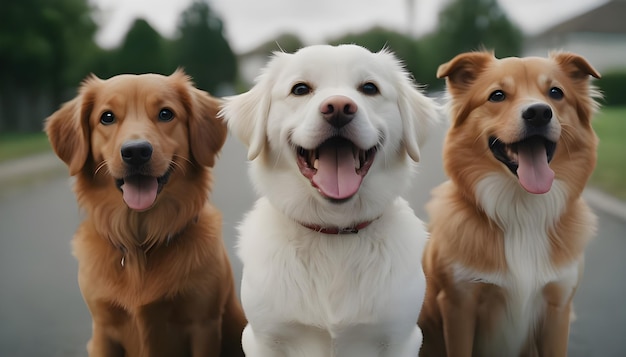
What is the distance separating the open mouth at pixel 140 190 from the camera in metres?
1.99

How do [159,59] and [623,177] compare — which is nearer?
[159,59]

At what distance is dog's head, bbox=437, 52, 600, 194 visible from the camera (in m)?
2.01

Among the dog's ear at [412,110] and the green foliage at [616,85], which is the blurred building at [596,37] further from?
the dog's ear at [412,110]

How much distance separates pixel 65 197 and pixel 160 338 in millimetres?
2328

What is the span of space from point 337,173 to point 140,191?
2.49ft

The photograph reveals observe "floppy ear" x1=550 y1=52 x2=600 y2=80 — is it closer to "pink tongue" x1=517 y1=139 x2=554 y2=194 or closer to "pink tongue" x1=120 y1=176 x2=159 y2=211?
"pink tongue" x1=517 y1=139 x2=554 y2=194

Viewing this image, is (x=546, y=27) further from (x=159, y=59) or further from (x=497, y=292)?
(x=159, y=59)

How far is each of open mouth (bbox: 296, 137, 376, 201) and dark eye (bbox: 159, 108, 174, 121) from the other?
1.96 ft

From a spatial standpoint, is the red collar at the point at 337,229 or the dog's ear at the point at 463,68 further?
the dog's ear at the point at 463,68

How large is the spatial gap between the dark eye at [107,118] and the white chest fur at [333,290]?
72 cm

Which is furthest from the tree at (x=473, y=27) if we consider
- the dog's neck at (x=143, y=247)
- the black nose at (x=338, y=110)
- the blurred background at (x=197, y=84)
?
the dog's neck at (x=143, y=247)

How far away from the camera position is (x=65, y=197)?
4047mm

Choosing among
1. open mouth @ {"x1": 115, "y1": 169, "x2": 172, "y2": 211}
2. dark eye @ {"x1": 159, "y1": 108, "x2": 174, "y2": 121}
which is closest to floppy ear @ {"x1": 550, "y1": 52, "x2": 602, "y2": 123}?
dark eye @ {"x1": 159, "y1": 108, "x2": 174, "y2": 121}

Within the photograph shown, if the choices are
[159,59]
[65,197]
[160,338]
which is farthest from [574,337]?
[65,197]
